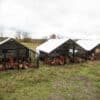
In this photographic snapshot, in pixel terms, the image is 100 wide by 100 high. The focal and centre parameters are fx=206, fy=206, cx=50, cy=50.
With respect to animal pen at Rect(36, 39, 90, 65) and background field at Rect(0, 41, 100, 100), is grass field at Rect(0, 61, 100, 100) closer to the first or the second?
background field at Rect(0, 41, 100, 100)

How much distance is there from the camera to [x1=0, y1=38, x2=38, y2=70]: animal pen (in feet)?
80.4

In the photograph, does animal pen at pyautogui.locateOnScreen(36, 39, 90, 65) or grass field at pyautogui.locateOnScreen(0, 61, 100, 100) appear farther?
animal pen at pyautogui.locateOnScreen(36, 39, 90, 65)

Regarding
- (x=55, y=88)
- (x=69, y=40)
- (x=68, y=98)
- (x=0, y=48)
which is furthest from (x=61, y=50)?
(x=68, y=98)

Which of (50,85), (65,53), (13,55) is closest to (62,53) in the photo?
(65,53)

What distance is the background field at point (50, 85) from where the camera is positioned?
49.5ft

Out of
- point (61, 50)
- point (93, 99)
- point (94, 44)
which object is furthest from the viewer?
point (94, 44)

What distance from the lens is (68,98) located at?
579 inches

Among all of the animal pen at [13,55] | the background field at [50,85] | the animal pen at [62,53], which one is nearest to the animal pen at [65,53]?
the animal pen at [62,53]

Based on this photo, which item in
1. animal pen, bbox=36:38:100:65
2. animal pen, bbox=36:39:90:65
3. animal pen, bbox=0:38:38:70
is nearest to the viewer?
animal pen, bbox=0:38:38:70

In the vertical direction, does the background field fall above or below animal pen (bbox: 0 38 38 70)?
below

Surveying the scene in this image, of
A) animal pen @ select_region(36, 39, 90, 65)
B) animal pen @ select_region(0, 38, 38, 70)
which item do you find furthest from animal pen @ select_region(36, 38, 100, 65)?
animal pen @ select_region(0, 38, 38, 70)

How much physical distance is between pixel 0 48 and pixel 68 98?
43.0ft

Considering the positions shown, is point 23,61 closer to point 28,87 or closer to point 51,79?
point 51,79

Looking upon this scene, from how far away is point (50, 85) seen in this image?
17.8 m
